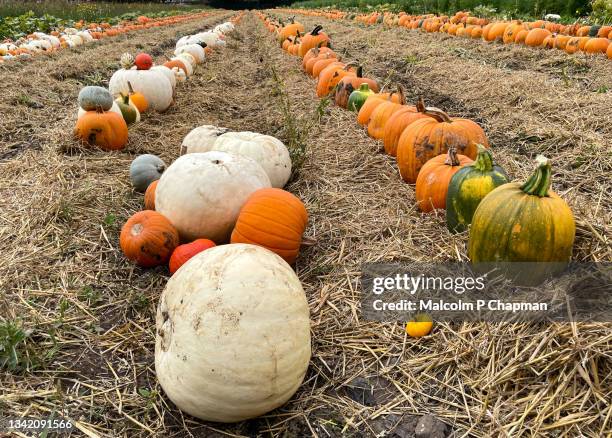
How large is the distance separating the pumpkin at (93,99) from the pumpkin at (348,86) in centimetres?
344

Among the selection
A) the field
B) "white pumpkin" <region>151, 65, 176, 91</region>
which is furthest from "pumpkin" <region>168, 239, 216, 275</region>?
"white pumpkin" <region>151, 65, 176, 91</region>

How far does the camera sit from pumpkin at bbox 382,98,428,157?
15.2 feet

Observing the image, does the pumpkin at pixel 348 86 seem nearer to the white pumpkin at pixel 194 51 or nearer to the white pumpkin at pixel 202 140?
the white pumpkin at pixel 202 140

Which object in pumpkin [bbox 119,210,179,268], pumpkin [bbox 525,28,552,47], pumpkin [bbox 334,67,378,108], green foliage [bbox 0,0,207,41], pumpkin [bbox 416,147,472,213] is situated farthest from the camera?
green foliage [bbox 0,0,207,41]

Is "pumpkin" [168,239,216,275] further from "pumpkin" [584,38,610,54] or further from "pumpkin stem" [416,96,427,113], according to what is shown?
"pumpkin" [584,38,610,54]

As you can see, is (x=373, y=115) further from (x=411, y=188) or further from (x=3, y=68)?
(x=3, y=68)

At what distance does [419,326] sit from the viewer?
252 centimetres

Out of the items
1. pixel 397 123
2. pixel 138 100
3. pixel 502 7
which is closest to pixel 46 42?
pixel 138 100

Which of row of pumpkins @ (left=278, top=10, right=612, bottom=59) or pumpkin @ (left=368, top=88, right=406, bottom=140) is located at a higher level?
row of pumpkins @ (left=278, top=10, right=612, bottom=59)

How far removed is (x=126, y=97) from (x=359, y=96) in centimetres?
311

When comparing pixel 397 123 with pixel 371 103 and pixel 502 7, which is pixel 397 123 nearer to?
pixel 371 103

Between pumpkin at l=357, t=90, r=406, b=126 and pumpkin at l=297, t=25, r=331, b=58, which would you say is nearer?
pumpkin at l=357, t=90, r=406, b=126

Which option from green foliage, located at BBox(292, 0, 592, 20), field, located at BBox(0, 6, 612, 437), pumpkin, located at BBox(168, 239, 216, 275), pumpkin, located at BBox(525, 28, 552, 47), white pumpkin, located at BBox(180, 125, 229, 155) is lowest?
field, located at BBox(0, 6, 612, 437)

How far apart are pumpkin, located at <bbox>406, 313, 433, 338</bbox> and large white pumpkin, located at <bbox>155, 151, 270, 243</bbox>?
1.41 meters
